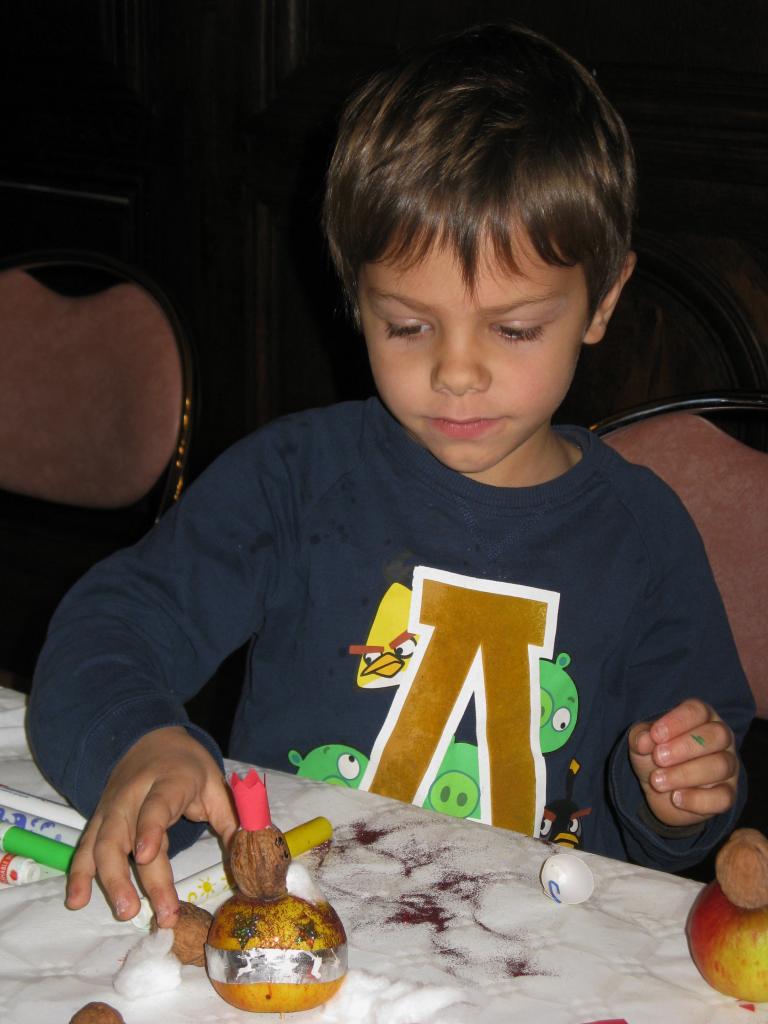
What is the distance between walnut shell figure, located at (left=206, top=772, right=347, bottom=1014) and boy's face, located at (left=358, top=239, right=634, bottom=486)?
38 cm

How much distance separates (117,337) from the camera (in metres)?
1.53

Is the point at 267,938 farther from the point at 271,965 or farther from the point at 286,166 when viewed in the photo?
the point at 286,166

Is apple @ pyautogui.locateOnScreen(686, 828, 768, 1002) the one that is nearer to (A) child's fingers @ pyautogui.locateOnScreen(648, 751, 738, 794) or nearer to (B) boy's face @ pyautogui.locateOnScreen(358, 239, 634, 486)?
(A) child's fingers @ pyautogui.locateOnScreen(648, 751, 738, 794)

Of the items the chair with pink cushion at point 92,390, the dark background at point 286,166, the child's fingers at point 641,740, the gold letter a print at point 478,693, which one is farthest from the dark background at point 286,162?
the child's fingers at point 641,740

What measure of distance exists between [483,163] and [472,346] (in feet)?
0.41

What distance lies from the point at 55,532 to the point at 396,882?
82.5 inches

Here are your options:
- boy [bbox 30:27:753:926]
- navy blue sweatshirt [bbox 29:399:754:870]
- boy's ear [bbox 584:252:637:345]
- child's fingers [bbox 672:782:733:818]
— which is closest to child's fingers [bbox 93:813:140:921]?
boy [bbox 30:27:753:926]

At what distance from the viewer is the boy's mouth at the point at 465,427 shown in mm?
872

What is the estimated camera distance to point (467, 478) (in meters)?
0.97

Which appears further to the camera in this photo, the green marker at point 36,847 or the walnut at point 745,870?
the green marker at point 36,847

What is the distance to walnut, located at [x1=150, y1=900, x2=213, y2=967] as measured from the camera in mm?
548

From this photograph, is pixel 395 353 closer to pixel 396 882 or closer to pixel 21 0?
pixel 396 882

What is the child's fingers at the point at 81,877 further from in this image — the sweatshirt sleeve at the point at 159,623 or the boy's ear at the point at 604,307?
the boy's ear at the point at 604,307

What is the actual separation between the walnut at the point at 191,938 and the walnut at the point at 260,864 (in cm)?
4
